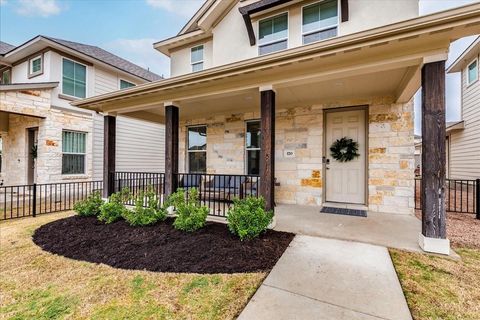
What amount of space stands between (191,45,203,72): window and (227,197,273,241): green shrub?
550 cm

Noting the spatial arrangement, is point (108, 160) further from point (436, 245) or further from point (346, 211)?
point (436, 245)

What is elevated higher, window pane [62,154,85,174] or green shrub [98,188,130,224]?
window pane [62,154,85,174]

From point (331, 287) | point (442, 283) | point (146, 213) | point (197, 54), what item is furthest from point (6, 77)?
point (442, 283)

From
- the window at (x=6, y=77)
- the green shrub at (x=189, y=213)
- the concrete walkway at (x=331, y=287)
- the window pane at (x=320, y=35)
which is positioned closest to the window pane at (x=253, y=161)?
the green shrub at (x=189, y=213)

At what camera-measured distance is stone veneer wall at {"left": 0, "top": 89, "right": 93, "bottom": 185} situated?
6894 mm

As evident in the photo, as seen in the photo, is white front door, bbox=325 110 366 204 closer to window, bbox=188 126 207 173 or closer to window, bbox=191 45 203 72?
window, bbox=188 126 207 173

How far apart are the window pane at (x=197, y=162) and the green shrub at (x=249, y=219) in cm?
387

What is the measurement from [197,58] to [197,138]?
105 inches

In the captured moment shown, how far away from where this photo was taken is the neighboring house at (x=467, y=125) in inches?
317

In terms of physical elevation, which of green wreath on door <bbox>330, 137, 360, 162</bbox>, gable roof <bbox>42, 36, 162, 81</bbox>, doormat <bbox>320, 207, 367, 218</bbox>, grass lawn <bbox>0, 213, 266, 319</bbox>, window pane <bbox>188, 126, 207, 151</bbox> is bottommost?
grass lawn <bbox>0, 213, 266, 319</bbox>

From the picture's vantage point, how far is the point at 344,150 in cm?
526

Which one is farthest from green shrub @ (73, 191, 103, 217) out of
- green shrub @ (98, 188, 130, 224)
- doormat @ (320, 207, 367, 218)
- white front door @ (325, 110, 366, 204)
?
white front door @ (325, 110, 366, 204)

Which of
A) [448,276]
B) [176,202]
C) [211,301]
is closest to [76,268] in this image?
[176,202]

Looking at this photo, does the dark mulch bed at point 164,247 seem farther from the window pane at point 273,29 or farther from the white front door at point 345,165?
the window pane at point 273,29
